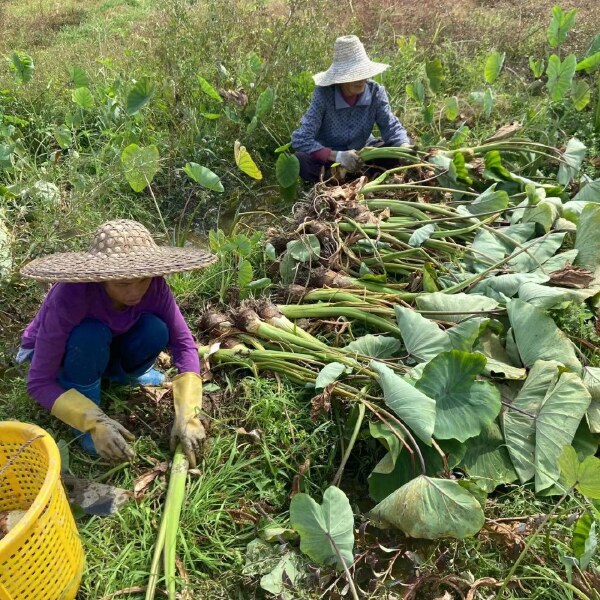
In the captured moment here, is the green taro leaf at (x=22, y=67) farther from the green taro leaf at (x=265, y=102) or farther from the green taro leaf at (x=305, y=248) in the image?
the green taro leaf at (x=305, y=248)

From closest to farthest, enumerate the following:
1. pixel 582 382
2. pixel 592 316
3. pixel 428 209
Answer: pixel 582 382 → pixel 592 316 → pixel 428 209

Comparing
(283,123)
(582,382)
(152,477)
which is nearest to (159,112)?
(283,123)

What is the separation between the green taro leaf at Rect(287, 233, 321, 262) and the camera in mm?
2574

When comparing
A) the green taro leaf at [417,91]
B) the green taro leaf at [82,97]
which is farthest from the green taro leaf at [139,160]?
the green taro leaf at [417,91]

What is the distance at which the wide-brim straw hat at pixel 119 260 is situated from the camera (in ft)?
5.07

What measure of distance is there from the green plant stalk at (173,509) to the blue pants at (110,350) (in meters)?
0.36

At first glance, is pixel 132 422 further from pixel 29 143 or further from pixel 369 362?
pixel 29 143

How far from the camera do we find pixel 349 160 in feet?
10.2

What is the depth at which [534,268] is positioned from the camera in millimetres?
2373

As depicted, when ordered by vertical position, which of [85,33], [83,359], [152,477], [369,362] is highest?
[85,33]

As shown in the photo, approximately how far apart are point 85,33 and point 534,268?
236 inches

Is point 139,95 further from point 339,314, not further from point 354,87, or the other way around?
point 339,314

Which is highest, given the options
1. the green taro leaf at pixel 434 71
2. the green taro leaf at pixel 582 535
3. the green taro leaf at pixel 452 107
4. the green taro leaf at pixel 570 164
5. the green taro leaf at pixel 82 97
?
the green taro leaf at pixel 82 97

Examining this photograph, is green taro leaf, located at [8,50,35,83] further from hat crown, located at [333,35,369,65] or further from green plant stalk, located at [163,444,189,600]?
green plant stalk, located at [163,444,189,600]
